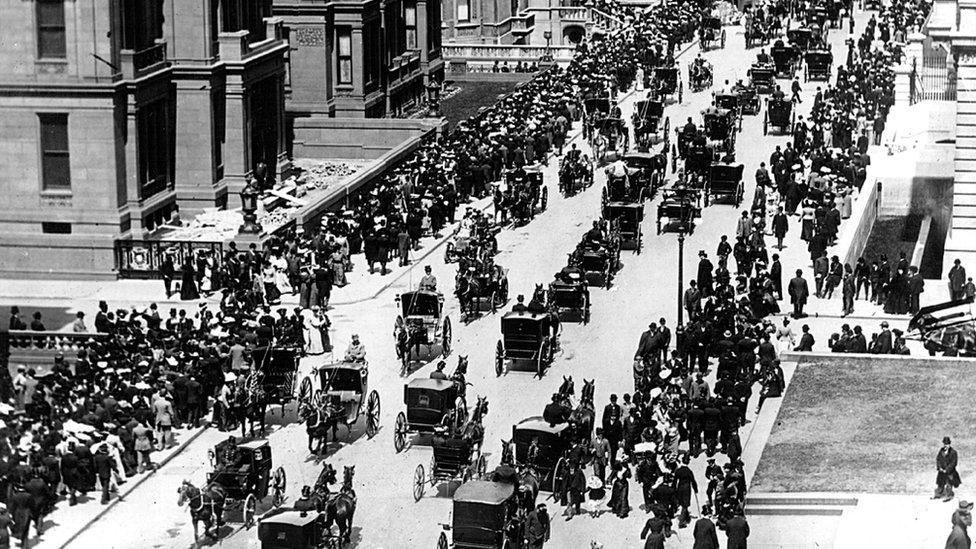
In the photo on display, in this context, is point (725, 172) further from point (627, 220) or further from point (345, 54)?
point (345, 54)

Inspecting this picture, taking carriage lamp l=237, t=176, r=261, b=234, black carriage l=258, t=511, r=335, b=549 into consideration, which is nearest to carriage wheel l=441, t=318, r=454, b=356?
carriage lamp l=237, t=176, r=261, b=234

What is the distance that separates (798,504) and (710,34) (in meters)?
63.0

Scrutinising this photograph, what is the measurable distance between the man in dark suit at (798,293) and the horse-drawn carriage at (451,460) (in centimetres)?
1503

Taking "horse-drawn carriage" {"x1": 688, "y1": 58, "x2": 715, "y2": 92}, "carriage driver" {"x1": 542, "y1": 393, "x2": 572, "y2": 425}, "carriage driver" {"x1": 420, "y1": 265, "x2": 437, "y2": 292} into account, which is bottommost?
"carriage driver" {"x1": 542, "y1": 393, "x2": 572, "y2": 425}

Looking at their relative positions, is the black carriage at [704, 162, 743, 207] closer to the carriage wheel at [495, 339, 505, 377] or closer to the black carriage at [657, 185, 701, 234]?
the black carriage at [657, 185, 701, 234]

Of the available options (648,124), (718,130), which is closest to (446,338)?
(718,130)

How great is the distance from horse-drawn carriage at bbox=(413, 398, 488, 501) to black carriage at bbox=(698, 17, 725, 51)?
200ft

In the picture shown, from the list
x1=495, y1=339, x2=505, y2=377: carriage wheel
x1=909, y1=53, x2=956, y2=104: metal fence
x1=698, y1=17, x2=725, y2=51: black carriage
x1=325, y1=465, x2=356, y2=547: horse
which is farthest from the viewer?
x1=698, y1=17, x2=725, y2=51: black carriage

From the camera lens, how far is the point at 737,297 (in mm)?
59250

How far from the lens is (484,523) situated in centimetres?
4006

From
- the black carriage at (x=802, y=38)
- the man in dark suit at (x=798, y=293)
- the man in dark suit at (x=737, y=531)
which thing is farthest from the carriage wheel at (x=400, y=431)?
the black carriage at (x=802, y=38)

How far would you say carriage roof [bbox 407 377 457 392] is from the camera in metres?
46.2

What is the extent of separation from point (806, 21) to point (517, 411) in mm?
58438

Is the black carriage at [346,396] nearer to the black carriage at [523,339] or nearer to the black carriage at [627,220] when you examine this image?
the black carriage at [523,339]
